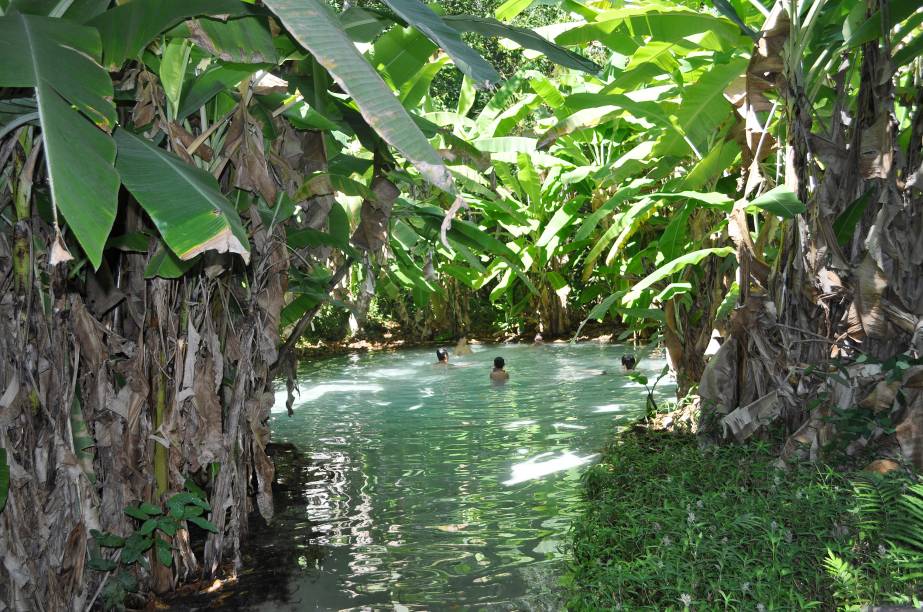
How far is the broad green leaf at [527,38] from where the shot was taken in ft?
12.1

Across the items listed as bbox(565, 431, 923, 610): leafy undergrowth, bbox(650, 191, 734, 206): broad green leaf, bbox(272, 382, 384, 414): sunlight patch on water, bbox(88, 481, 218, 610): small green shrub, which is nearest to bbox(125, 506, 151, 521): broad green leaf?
bbox(88, 481, 218, 610): small green shrub

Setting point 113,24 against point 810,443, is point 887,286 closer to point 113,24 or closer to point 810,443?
point 810,443

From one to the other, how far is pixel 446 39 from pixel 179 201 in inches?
39.5

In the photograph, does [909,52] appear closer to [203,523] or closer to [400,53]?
[400,53]

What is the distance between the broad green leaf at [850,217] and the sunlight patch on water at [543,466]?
2.76 metres

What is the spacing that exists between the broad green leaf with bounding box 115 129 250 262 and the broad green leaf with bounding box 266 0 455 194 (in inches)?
25.6

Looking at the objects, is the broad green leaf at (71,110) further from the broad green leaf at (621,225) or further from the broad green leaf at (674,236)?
the broad green leaf at (674,236)

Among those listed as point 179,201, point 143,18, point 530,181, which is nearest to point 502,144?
point 530,181

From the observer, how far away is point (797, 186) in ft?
16.7

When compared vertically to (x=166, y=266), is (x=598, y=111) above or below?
above

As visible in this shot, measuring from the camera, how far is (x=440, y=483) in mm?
6508

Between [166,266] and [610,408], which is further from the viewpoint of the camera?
[610,408]

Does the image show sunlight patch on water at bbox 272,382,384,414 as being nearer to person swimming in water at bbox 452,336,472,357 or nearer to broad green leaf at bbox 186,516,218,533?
person swimming in water at bbox 452,336,472,357

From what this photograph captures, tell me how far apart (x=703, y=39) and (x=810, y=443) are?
9.47 ft
